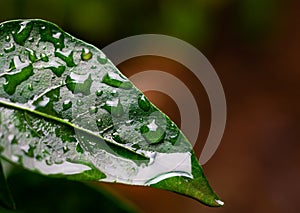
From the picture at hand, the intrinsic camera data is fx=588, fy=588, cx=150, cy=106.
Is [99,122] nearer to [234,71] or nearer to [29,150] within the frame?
[29,150]

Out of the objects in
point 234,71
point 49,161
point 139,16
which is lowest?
point 234,71

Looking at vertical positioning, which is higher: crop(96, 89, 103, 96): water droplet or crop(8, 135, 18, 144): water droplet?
crop(96, 89, 103, 96): water droplet

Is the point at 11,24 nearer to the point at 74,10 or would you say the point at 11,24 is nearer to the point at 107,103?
the point at 107,103

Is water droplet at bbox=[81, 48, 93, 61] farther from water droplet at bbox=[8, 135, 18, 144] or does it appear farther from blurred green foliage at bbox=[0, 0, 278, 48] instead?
blurred green foliage at bbox=[0, 0, 278, 48]

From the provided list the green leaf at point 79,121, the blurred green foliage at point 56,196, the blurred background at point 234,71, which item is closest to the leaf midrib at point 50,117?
the green leaf at point 79,121

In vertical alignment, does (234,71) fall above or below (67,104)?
below

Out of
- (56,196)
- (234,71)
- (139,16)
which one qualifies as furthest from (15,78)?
(234,71)

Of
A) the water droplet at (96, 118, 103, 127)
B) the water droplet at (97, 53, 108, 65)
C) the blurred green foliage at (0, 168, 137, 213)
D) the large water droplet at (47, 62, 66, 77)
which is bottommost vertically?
the blurred green foliage at (0, 168, 137, 213)

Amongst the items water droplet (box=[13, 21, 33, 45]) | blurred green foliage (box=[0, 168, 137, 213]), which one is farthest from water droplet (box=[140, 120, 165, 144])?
blurred green foliage (box=[0, 168, 137, 213])
